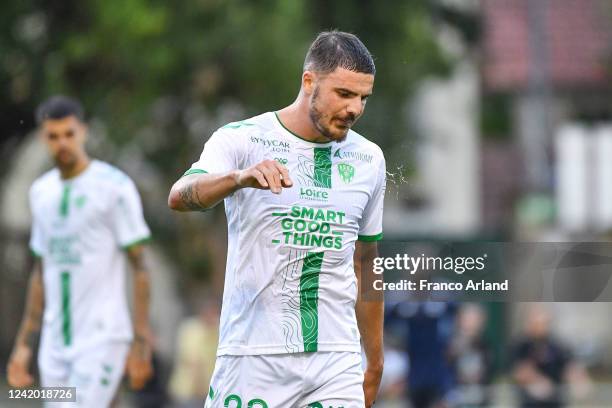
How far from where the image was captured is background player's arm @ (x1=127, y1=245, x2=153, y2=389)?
32.4 ft

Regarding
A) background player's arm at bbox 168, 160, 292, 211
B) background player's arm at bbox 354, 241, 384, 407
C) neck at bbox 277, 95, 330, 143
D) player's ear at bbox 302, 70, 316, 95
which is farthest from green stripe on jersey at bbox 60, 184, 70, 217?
background player's arm at bbox 168, 160, 292, 211

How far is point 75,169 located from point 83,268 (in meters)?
0.64

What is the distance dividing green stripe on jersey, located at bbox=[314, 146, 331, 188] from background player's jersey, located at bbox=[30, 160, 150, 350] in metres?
3.40

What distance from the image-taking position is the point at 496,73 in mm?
32500

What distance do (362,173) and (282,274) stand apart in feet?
1.97

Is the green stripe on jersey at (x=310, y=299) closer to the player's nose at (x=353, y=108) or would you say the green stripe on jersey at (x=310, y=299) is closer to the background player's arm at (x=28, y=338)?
the player's nose at (x=353, y=108)

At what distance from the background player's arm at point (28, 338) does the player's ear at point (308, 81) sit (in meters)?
3.72

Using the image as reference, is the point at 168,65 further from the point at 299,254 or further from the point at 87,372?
the point at 299,254


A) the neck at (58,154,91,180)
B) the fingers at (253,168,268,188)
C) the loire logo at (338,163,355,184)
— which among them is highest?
the neck at (58,154,91,180)

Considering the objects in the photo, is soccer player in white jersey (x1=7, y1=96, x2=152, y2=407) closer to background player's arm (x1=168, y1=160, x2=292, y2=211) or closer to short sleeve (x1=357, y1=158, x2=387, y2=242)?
short sleeve (x1=357, y1=158, x2=387, y2=242)

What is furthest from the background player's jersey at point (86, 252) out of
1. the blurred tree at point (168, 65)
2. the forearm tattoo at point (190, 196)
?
the blurred tree at point (168, 65)

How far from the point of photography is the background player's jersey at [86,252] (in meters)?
9.86

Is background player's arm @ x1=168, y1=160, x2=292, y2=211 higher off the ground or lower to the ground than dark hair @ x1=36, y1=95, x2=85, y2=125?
lower

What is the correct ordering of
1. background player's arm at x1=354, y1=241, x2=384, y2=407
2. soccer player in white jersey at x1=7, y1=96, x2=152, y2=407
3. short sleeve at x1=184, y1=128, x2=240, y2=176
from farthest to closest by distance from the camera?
1. soccer player in white jersey at x1=7, y1=96, x2=152, y2=407
2. background player's arm at x1=354, y1=241, x2=384, y2=407
3. short sleeve at x1=184, y1=128, x2=240, y2=176
